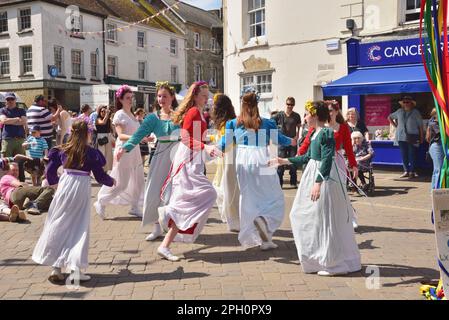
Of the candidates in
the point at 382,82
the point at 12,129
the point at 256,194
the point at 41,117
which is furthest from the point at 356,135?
the point at 12,129

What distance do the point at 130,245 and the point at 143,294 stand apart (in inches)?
73.6

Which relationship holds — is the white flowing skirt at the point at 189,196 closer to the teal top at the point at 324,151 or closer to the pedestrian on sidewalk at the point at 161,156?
the pedestrian on sidewalk at the point at 161,156

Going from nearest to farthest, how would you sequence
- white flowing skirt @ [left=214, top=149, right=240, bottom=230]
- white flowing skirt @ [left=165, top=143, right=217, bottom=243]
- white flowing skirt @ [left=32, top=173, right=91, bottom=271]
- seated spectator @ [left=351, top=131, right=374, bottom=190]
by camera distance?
white flowing skirt @ [left=32, top=173, right=91, bottom=271] < white flowing skirt @ [left=165, top=143, right=217, bottom=243] < white flowing skirt @ [left=214, top=149, right=240, bottom=230] < seated spectator @ [left=351, top=131, right=374, bottom=190]

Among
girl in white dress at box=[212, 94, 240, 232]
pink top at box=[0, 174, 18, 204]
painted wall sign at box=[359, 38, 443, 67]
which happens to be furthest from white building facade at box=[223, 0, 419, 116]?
pink top at box=[0, 174, 18, 204]

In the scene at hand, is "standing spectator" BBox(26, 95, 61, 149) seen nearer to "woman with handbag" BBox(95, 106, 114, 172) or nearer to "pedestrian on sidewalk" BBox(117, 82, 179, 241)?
"woman with handbag" BBox(95, 106, 114, 172)

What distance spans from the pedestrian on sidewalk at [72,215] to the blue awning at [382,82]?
8806 mm

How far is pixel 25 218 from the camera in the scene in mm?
7707

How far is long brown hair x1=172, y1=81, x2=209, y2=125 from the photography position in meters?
5.76

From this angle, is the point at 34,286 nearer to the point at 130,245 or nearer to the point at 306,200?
the point at 130,245

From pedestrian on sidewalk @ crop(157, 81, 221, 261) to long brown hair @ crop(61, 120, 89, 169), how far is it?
1.15m

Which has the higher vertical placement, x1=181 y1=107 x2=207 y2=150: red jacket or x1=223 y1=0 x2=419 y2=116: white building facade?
x1=223 y1=0 x2=419 y2=116: white building facade

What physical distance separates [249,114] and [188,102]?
0.73m

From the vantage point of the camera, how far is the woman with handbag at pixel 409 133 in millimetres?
11633

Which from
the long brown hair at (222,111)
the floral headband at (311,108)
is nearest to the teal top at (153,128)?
the long brown hair at (222,111)
